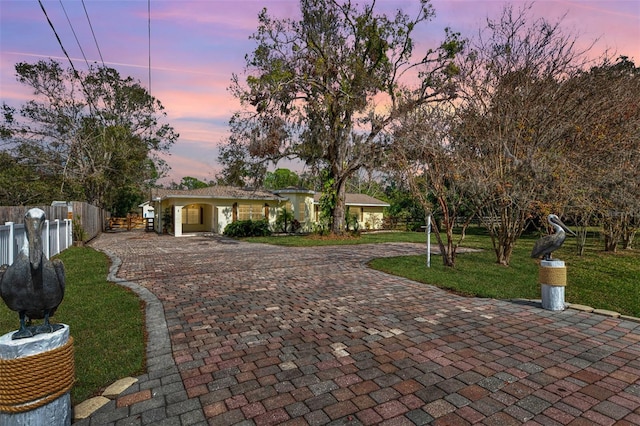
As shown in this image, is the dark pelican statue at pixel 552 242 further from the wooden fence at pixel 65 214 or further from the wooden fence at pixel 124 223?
the wooden fence at pixel 124 223

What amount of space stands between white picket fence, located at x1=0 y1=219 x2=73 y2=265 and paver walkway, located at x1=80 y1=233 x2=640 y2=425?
3.15 meters

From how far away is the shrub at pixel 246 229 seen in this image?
1856 centimetres

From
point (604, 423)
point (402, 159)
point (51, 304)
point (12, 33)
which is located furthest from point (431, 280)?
point (12, 33)

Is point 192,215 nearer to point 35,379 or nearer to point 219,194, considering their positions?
point 219,194

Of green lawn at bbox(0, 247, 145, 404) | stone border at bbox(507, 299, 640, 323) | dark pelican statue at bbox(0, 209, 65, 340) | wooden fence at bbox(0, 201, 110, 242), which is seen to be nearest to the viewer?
dark pelican statue at bbox(0, 209, 65, 340)

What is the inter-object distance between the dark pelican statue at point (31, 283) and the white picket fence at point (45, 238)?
3.17m

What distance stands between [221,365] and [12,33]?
7408mm

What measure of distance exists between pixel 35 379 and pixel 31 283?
607mm

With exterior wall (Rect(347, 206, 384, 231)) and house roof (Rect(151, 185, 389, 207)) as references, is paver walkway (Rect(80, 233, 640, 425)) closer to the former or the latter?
house roof (Rect(151, 185, 389, 207))

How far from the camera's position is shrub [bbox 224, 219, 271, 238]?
1856cm

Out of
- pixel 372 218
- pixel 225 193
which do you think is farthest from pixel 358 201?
pixel 225 193

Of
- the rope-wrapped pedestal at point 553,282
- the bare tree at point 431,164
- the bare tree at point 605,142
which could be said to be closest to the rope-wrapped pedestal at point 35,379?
the rope-wrapped pedestal at point 553,282

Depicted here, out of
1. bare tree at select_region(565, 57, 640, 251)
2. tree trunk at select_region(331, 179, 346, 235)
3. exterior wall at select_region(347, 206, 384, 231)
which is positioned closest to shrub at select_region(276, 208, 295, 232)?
tree trunk at select_region(331, 179, 346, 235)

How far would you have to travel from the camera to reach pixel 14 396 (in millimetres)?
2037
